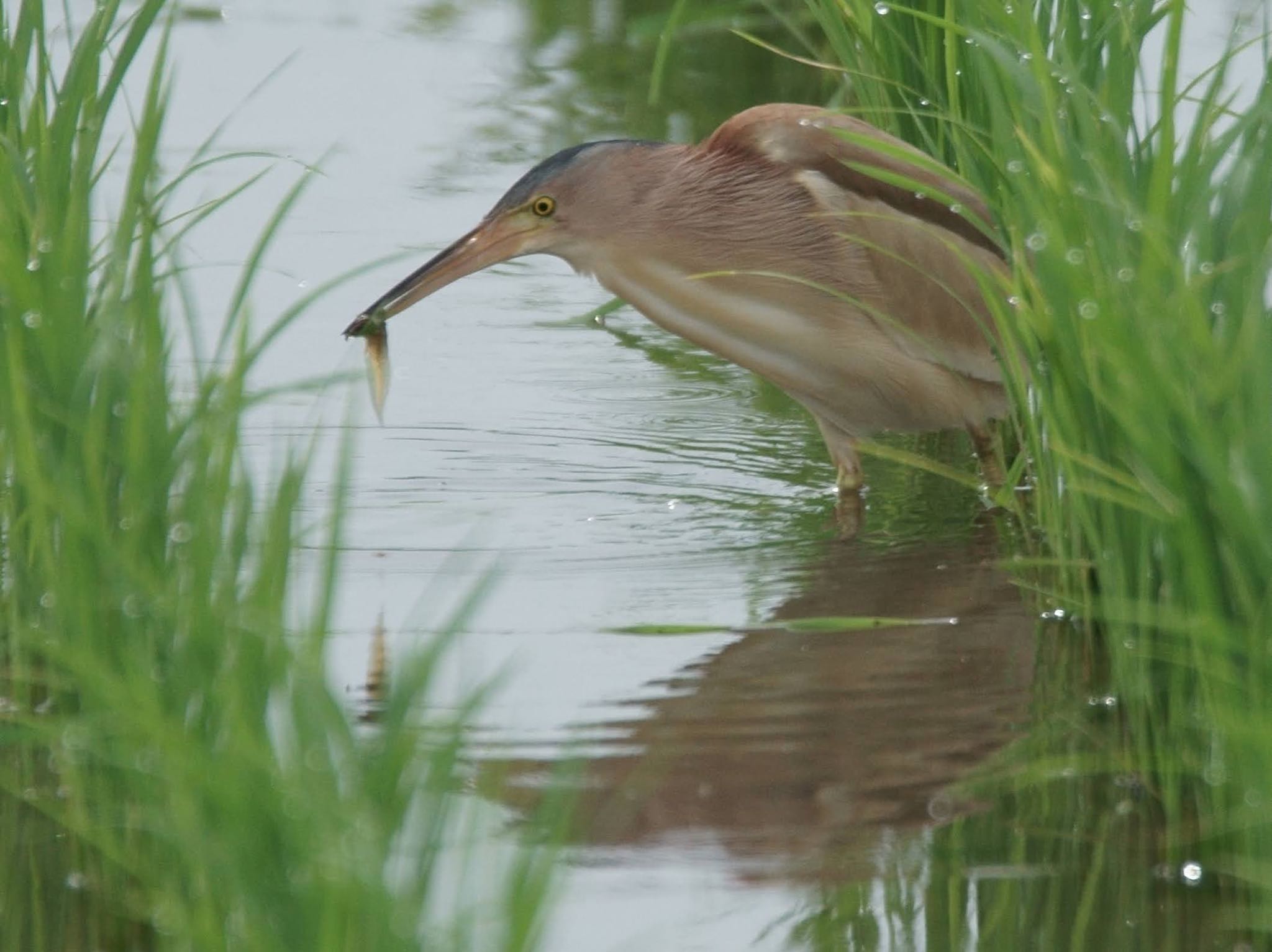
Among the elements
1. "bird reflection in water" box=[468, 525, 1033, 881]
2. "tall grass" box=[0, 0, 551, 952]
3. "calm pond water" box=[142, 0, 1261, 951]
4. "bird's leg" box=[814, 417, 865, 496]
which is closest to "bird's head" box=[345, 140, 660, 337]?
"calm pond water" box=[142, 0, 1261, 951]

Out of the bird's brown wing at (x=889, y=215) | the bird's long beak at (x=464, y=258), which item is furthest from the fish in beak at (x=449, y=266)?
the bird's brown wing at (x=889, y=215)

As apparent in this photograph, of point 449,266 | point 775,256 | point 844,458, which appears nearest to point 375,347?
point 449,266

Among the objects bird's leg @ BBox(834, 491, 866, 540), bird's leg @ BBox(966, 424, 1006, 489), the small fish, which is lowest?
bird's leg @ BBox(834, 491, 866, 540)

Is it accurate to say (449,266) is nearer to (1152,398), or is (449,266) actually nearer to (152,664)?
(152,664)

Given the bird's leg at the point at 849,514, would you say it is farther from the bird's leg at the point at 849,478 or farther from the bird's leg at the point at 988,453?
the bird's leg at the point at 988,453

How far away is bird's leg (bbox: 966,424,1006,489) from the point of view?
419 centimetres

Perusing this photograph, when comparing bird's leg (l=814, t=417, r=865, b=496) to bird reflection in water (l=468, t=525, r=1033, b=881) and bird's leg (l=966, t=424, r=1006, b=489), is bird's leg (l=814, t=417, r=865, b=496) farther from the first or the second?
bird reflection in water (l=468, t=525, r=1033, b=881)

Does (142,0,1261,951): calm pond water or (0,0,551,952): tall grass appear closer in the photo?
(0,0,551,952): tall grass

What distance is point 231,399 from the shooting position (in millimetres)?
2289

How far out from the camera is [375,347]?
3988mm

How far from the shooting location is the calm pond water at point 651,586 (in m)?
2.54

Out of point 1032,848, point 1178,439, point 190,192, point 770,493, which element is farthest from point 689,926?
point 190,192

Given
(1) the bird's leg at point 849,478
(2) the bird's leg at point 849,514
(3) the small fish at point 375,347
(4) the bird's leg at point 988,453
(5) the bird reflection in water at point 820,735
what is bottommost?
(5) the bird reflection in water at point 820,735

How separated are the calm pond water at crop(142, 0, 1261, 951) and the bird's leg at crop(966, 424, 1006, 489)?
6 cm
